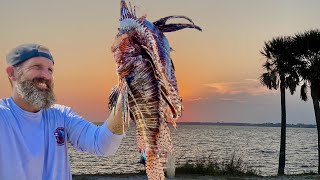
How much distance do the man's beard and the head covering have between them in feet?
0.32

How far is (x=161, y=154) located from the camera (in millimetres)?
2330

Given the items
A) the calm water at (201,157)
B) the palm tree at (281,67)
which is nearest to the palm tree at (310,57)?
the palm tree at (281,67)

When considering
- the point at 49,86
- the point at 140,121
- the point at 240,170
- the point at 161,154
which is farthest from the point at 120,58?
the point at 240,170

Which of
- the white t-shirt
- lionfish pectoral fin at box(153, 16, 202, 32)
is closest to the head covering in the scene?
the white t-shirt

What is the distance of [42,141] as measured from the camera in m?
2.82

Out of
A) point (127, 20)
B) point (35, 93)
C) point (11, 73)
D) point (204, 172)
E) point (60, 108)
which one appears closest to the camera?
point (127, 20)

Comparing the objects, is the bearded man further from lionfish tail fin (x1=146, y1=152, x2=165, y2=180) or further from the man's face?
lionfish tail fin (x1=146, y1=152, x2=165, y2=180)

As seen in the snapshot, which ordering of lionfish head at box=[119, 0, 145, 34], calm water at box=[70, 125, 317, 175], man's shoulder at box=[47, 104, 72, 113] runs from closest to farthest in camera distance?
lionfish head at box=[119, 0, 145, 34], man's shoulder at box=[47, 104, 72, 113], calm water at box=[70, 125, 317, 175]

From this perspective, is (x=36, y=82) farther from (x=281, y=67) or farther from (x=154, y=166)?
(x=281, y=67)

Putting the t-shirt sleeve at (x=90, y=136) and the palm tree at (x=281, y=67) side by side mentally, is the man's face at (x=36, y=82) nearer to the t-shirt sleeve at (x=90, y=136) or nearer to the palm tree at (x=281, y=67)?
the t-shirt sleeve at (x=90, y=136)

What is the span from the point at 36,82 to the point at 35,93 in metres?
0.06

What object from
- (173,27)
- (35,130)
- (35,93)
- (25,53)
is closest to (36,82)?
(35,93)

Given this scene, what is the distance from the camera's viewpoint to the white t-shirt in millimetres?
2705

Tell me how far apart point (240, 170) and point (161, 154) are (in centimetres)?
1861
